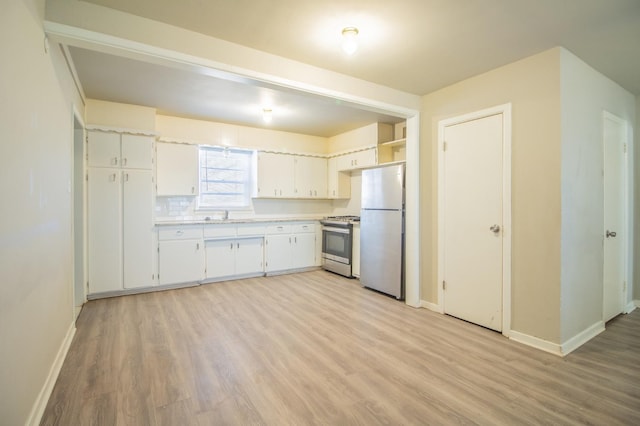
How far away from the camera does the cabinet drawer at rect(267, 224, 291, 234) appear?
5117 mm

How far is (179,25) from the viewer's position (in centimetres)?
224

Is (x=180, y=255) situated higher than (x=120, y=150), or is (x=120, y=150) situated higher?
(x=120, y=150)

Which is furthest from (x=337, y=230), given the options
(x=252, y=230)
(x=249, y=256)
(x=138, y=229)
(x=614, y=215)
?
(x=614, y=215)

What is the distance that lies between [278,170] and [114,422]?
420cm

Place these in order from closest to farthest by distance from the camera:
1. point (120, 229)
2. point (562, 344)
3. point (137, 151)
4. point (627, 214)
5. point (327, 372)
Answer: point (327, 372), point (562, 344), point (627, 214), point (120, 229), point (137, 151)

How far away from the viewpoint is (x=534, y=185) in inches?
104

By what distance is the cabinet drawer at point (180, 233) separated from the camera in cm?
426

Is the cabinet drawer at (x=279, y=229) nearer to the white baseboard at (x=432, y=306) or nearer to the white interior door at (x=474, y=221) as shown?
the white baseboard at (x=432, y=306)

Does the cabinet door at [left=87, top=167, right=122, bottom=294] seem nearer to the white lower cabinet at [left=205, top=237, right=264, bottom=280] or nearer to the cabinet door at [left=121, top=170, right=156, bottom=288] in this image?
the cabinet door at [left=121, top=170, right=156, bottom=288]

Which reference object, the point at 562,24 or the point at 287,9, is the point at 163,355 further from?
the point at 562,24

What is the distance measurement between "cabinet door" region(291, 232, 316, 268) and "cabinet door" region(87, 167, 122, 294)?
8.39ft

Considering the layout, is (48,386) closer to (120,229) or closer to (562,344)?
(120,229)

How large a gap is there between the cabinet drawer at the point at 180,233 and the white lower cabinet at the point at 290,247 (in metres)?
1.12

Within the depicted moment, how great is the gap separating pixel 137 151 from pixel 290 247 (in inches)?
105
